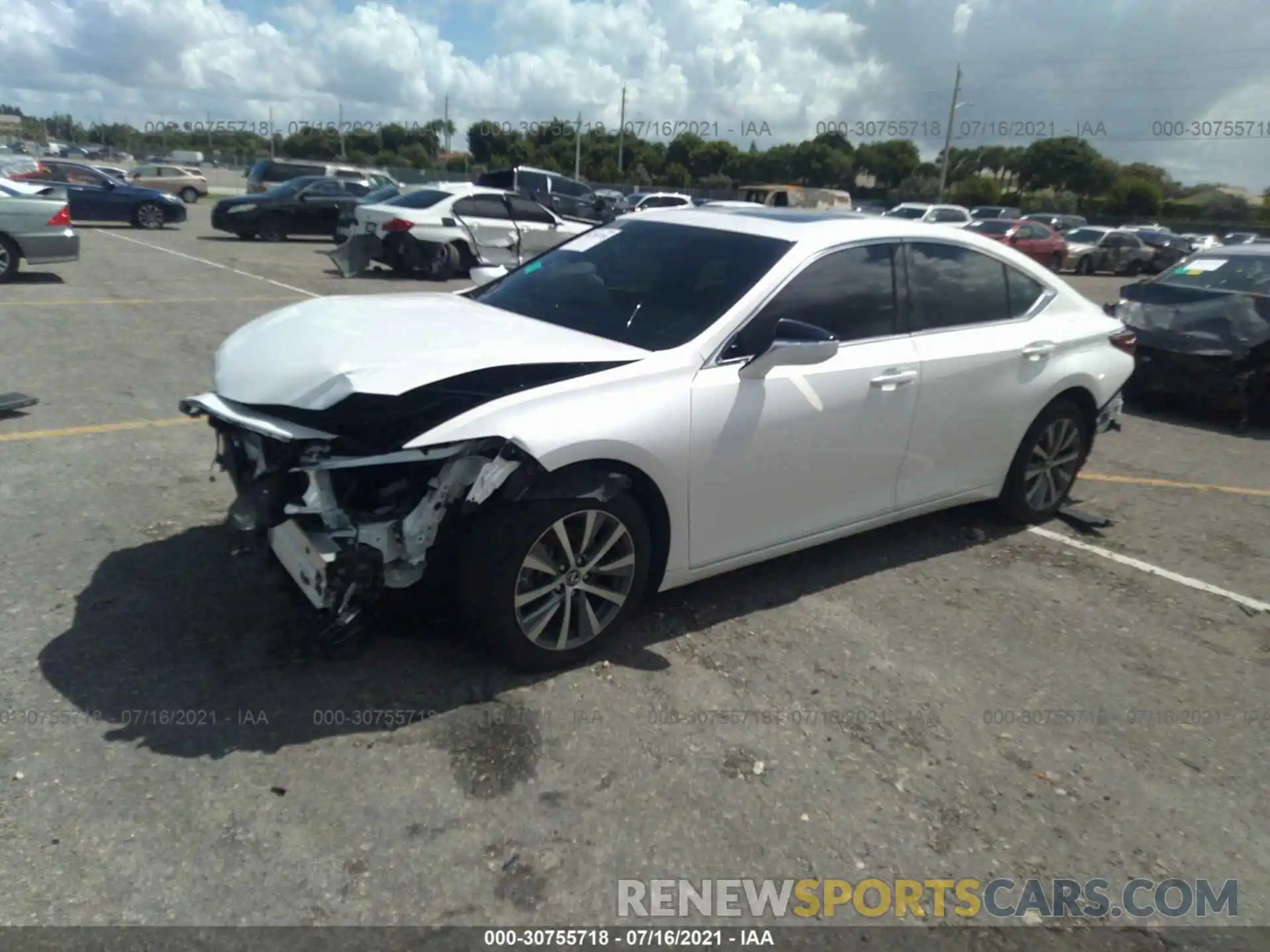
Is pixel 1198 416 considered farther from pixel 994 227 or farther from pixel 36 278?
pixel 994 227

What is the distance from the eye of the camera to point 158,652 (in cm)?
366

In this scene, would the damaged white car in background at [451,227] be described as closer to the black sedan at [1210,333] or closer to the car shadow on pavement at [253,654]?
the black sedan at [1210,333]

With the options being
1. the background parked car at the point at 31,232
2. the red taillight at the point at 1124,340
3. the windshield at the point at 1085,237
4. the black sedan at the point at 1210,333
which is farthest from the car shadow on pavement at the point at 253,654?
the windshield at the point at 1085,237

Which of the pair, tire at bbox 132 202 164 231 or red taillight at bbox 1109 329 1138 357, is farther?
tire at bbox 132 202 164 231

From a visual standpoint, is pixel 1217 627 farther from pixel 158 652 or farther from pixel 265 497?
pixel 158 652

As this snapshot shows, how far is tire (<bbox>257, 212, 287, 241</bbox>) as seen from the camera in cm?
2102

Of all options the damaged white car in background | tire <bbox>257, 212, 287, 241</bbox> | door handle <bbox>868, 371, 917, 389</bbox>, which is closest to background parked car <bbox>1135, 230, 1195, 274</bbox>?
the damaged white car in background

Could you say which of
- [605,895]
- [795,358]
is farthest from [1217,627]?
[605,895]

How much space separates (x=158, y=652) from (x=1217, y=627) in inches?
185

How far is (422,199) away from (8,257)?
20.6 feet

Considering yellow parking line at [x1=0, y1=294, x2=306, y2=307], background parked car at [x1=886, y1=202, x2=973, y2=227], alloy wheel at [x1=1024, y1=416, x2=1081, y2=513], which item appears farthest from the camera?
background parked car at [x1=886, y1=202, x2=973, y2=227]

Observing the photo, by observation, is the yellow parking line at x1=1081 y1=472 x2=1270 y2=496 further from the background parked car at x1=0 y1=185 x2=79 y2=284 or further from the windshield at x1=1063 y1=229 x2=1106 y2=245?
the windshield at x1=1063 y1=229 x2=1106 y2=245

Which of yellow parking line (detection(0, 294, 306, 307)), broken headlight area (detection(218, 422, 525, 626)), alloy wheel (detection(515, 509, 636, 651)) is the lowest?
yellow parking line (detection(0, 294, 306, 307))

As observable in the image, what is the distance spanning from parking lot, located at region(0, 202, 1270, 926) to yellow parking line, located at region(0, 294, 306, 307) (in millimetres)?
6451
